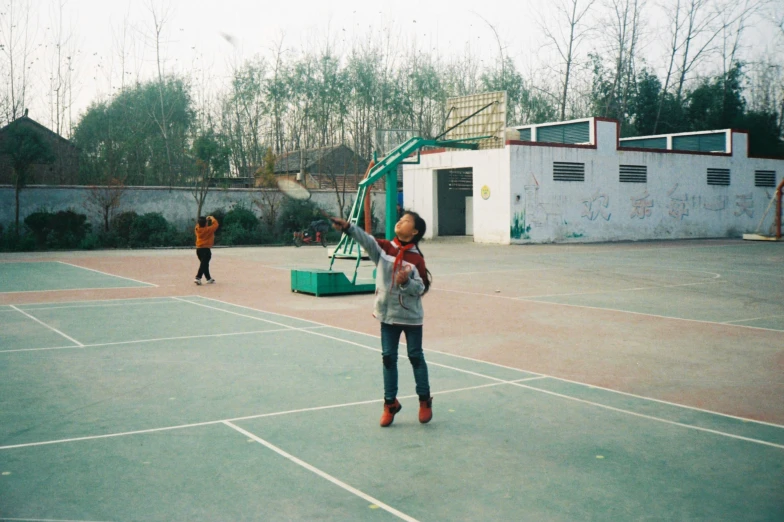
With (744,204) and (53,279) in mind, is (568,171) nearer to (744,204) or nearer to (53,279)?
(744,204)

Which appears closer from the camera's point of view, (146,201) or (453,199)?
(146,201)

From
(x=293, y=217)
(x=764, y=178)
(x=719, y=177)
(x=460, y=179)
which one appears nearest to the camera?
(x=293, y=217)

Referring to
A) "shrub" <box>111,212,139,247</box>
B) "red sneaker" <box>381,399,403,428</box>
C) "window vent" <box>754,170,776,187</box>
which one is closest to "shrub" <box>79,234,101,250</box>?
"shrub" <box>111,212,139,247</box>

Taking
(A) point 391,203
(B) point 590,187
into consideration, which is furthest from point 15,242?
(B) point 590,187

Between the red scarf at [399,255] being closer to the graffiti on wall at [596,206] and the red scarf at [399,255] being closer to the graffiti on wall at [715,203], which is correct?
the graffiti on wall at [596,206]

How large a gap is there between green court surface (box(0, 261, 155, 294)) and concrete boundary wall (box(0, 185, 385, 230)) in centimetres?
995

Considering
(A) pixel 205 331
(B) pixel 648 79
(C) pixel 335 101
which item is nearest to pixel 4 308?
(A) pixel 205 331

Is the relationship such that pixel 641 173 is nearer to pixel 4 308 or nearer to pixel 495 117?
pixel 495 117

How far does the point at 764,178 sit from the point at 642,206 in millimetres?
10807

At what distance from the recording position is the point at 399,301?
6258mm

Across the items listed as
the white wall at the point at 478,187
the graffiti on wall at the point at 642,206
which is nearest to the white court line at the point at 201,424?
the white wall at the point at 478,187

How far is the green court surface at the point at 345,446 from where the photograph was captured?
448 cm

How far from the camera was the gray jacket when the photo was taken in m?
6.20

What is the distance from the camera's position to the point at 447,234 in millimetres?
41031
